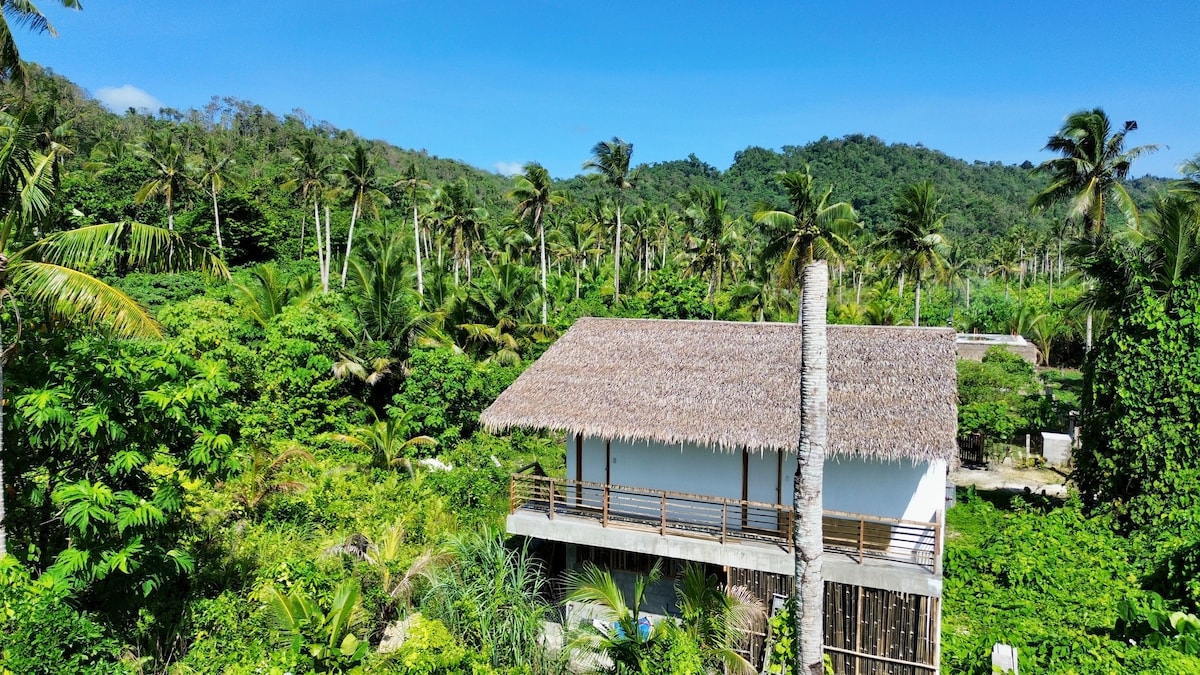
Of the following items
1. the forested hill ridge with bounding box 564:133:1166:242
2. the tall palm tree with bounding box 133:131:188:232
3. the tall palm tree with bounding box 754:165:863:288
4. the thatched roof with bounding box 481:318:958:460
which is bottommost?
the thatched roof with bounding box 481:318:958:460

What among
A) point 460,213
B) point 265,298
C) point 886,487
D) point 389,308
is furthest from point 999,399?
point 460,213

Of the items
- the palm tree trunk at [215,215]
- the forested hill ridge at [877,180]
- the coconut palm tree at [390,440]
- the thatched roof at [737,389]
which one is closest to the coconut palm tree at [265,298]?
the coconut palm tree at [390,440]

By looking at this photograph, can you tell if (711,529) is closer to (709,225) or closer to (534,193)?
(709,225)

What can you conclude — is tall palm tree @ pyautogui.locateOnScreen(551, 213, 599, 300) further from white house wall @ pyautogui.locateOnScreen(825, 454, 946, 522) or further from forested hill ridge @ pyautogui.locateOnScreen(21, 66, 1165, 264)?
white house wall @ pyautogui.locateOnScreen(825, 454, 946, 522)

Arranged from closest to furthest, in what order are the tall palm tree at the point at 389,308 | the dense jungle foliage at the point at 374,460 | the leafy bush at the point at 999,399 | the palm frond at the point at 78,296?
the palm frond at the point at 78,296 < the dense jungle foliage at the point at 374,460 < the leafy bush at the point at 999,399 < the tall palm tree at the point at 389,308

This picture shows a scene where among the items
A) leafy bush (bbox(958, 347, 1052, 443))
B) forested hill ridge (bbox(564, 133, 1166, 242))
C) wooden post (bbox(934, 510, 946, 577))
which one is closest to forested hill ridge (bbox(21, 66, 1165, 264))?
forested hill ridge (bbox(564, 133, 1166, 242))

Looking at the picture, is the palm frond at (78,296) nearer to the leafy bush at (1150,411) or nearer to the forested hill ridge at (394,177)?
the forested hill ridge at (394,177)
